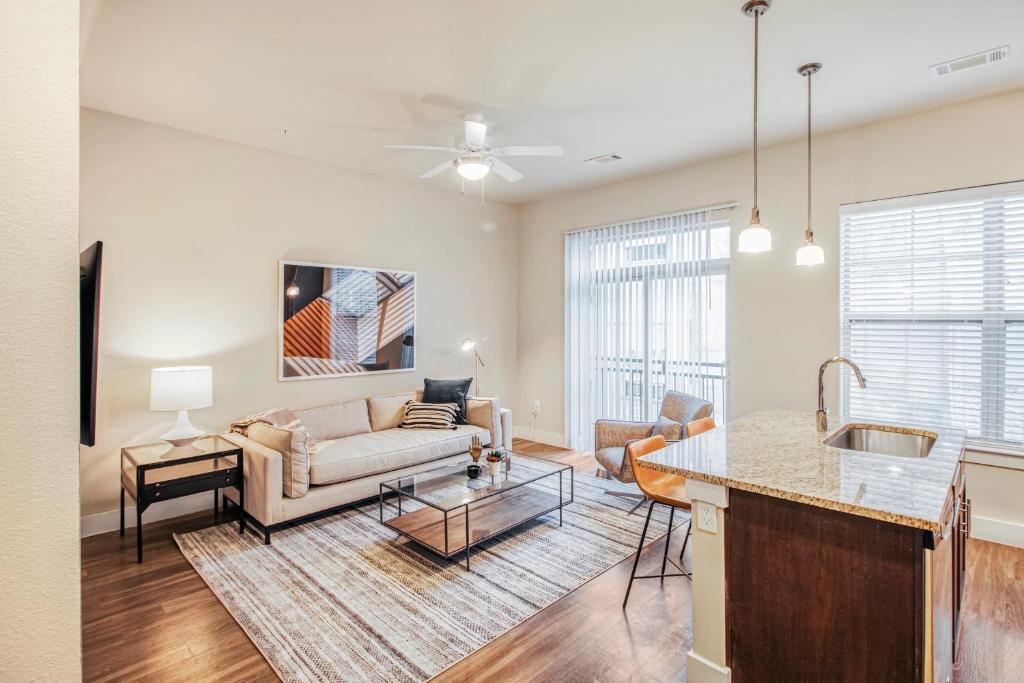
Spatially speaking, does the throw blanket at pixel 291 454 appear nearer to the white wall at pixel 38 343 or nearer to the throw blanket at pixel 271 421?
the throw blanket at pixel 271 421

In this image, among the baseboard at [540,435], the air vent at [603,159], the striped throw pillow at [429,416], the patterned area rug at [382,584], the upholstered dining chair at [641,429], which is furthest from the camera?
the baseboard at [540,435]

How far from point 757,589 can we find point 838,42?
110 inches

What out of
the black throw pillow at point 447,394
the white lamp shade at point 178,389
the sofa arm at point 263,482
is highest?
the white lamp shade at point 178,389

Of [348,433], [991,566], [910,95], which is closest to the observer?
[991,566]

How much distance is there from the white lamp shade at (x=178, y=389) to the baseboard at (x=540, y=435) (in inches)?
146

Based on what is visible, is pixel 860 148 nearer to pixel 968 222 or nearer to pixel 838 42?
pixel 968 222

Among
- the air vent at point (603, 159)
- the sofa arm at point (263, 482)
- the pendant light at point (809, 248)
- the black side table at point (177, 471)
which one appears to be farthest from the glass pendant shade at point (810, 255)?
the black side table at point (177, 471)

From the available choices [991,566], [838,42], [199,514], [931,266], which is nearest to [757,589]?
[991,566]

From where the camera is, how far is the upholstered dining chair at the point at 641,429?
4.03 metres

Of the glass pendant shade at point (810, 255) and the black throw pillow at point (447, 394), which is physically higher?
the glass pendant shade at point (810, 255)

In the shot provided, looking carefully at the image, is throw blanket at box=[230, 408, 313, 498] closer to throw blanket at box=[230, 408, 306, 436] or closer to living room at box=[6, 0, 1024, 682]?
living room at box=[6, 0, 1024, 682]

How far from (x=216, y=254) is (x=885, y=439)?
186 inches

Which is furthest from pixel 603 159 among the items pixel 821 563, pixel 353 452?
pixel 821 563

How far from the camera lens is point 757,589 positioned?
179 centimetres
